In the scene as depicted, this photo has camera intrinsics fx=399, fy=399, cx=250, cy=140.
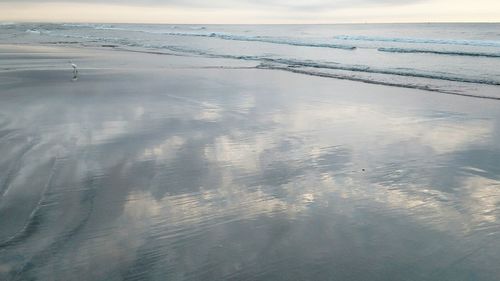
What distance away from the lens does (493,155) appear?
600 cm

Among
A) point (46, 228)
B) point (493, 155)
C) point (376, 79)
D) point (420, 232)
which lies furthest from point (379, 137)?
point (376, 79)

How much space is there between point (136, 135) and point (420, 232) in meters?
4.60

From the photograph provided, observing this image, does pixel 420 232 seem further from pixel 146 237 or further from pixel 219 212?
pixel 146 237

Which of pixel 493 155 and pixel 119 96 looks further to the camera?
pixel 119 96

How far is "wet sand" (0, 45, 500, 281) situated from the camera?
10.1 feet

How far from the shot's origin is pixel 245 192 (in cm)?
445

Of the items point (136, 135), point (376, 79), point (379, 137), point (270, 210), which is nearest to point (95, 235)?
point (270, 210)

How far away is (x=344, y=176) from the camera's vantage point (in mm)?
4988

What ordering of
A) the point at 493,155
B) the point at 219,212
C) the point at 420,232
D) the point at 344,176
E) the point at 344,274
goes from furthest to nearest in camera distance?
the point at 493,155, the point at 344,176, the point at 219,212, the point at 420,232, the point at 344,274

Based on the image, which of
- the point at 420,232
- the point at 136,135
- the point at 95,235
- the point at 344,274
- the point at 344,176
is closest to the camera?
the point at 344,274

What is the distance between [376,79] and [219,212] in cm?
1229

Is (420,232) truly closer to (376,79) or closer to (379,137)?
(379,137)

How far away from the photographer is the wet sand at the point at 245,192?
3.08 m

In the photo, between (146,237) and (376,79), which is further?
(376,79)
